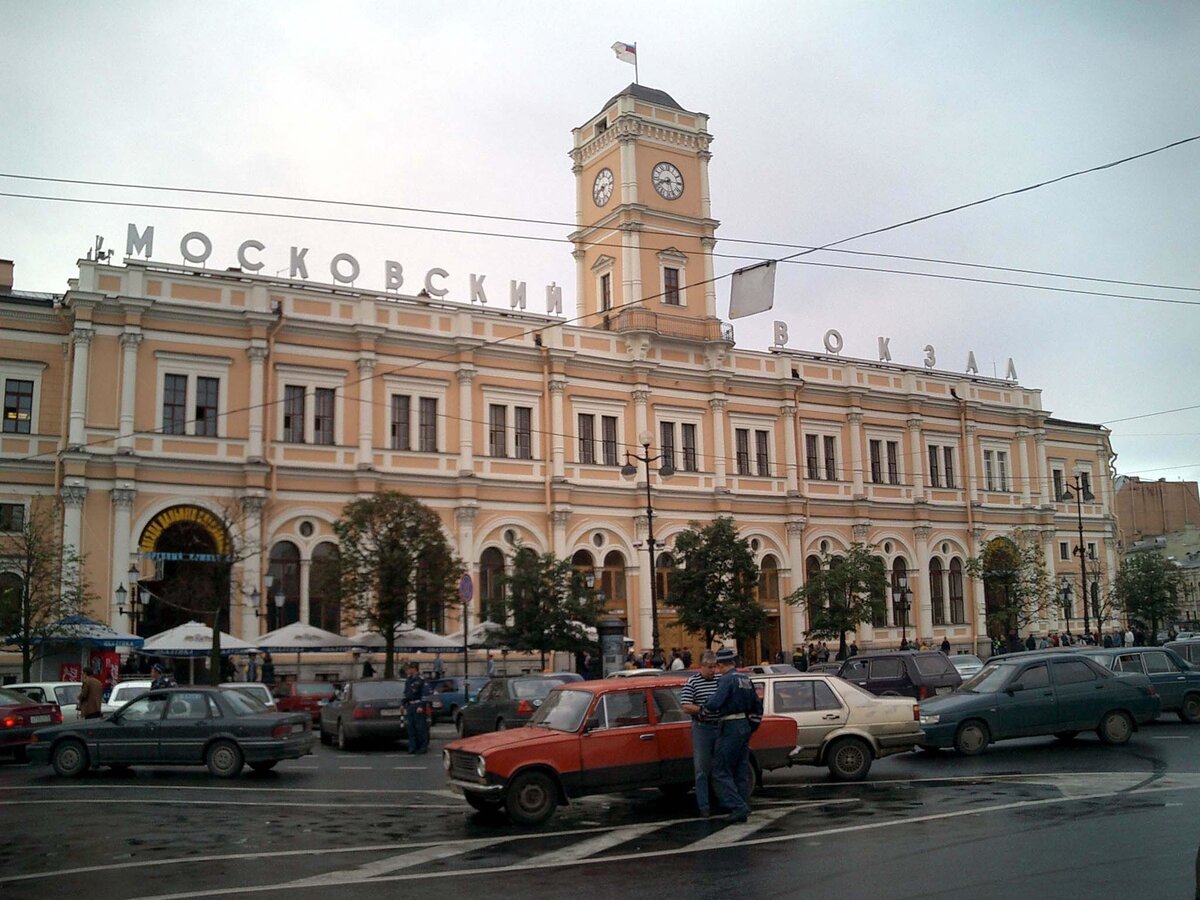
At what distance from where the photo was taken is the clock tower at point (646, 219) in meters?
51.9

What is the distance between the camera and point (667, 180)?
176 feet

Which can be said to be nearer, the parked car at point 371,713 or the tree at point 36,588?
the parked car at point 371,713

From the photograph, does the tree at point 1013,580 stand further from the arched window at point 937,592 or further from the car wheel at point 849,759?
the car wheel at point 849,759

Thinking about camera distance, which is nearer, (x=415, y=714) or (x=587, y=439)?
(x=415, y=714)

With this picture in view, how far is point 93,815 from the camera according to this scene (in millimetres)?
14195

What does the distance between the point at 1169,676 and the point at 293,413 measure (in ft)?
102

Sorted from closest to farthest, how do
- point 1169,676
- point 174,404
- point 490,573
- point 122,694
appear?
point 1169,676 → point 122,694 → point 174,404 → point 490,573

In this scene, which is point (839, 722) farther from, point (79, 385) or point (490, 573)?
point (79, 385)

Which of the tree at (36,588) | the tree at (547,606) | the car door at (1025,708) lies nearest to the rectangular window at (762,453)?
the tree at (547,606)

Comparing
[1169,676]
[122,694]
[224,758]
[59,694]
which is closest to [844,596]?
[1169,676]

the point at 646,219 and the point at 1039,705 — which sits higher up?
the point at 646,219

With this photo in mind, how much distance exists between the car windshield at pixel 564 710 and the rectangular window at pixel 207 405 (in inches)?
1157

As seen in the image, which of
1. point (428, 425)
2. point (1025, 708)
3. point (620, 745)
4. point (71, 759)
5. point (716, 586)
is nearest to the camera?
point (620, 745)

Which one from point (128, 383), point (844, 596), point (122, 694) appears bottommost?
point (122, 694)
